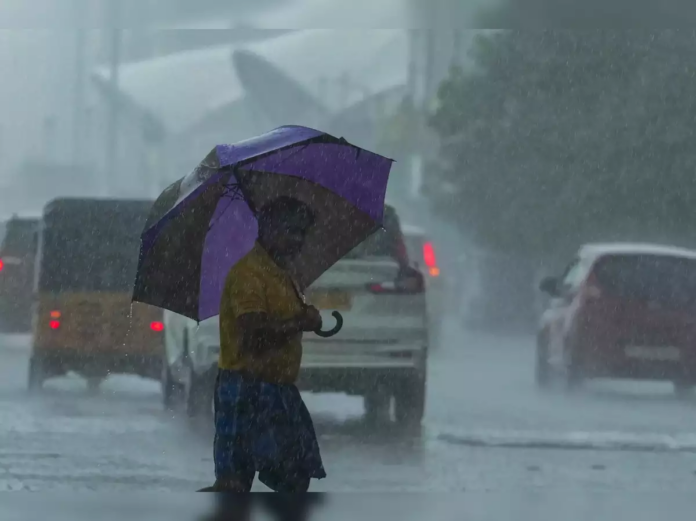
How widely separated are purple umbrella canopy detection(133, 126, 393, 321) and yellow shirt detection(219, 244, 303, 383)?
28 centimetres

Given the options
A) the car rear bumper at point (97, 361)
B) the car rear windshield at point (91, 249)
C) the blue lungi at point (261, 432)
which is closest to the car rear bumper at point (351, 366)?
the car rear bumper at point (97, 361)

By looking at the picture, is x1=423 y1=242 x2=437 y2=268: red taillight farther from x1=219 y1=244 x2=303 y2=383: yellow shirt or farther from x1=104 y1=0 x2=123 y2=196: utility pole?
x1=219 y1=244 x2=303 y2=383: yellow shirt

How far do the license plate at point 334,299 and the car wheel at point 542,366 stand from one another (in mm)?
3884

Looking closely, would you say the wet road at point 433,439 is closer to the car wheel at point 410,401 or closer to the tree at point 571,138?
the car wheel at point 410,401

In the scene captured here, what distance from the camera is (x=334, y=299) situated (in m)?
10.3

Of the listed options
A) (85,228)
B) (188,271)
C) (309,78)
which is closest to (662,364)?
(309,78)

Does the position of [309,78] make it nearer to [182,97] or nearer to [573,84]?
[182,97]

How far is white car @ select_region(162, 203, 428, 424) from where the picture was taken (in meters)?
10.4

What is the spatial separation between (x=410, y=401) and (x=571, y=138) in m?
5.37

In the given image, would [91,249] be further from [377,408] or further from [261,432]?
[261,432]

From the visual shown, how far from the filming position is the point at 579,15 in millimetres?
9742

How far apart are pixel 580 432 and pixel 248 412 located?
6.81 m

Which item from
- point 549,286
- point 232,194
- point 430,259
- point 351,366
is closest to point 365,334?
point 351,366

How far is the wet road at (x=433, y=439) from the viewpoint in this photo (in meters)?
9.47
